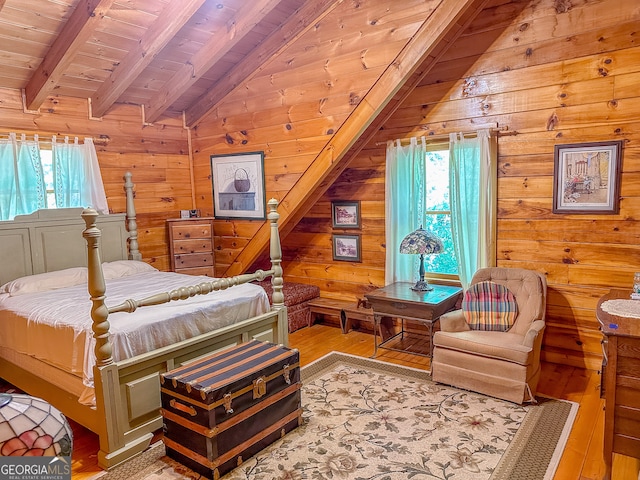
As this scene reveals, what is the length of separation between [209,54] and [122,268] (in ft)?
7.07

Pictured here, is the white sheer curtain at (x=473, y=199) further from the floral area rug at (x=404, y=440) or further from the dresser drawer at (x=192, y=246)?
the dresser drawer at (x=192, y=246)

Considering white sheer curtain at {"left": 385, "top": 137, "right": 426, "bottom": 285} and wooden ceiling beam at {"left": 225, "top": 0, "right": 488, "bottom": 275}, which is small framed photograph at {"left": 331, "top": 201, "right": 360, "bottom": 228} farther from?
white sheer curtain at {"left": 385, "top": 137, "right": 426, "bottom": 285}

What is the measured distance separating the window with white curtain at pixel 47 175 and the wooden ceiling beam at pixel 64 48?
0.39 m

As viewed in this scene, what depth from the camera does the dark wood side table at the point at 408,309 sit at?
11.9 ft

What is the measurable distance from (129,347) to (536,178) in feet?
10.6

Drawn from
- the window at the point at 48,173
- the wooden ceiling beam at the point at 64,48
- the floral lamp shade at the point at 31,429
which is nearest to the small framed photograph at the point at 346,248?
the window at the point at 48,173

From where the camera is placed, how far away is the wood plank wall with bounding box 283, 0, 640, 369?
326 cm

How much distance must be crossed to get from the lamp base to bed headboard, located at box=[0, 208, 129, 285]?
9.91 ft

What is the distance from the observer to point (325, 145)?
13.2ft

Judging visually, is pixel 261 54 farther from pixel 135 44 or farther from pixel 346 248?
pixel 346 248

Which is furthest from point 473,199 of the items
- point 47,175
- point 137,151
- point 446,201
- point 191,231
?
point 47,175

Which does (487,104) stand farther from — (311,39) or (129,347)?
(129,347)

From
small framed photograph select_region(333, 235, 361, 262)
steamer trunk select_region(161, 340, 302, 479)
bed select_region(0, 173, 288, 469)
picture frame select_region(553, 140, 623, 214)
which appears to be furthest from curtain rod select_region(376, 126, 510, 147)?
steamer trunk select_region(161, 340, 302, 479)

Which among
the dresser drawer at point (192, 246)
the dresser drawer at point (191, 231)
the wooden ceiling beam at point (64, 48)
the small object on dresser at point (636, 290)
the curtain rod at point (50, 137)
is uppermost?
the wooden ceiling beam at point (64, 48)
